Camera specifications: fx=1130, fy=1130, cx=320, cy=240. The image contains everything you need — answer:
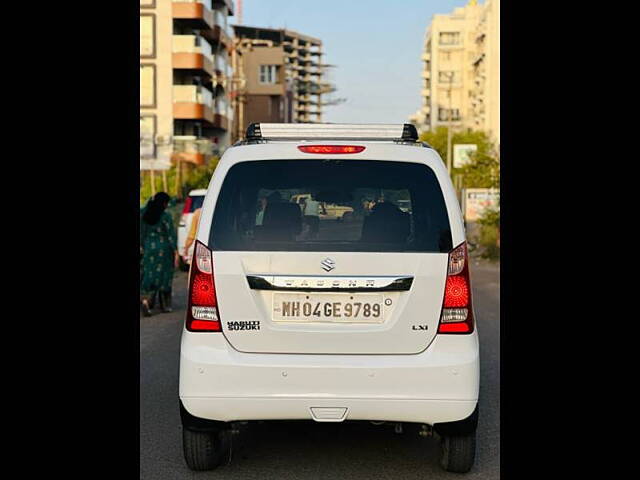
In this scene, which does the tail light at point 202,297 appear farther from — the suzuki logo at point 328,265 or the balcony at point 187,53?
the balcony at point 187,53

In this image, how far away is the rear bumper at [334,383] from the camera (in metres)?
6.08

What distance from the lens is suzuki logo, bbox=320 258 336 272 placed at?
6.09 metres

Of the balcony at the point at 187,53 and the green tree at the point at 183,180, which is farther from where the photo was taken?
the balcony at the point at 187,53

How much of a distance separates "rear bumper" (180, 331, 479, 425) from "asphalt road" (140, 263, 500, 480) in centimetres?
72

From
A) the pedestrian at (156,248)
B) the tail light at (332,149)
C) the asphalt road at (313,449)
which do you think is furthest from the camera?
the pedestrian at (156,248)

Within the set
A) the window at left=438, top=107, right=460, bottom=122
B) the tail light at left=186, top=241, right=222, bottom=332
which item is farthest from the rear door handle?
the window at left=438, top=107, right=460, bottom=122

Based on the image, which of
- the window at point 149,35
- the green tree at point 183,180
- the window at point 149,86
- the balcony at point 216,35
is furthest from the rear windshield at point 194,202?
the balcony at point 216,35

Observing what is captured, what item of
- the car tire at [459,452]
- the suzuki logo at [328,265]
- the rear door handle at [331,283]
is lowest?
the car tire at [459,452]

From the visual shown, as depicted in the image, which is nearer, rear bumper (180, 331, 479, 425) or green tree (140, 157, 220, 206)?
rear bumper (180, 331, 479, 425)

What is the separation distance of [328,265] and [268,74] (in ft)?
447

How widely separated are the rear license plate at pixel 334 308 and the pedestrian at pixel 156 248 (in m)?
9.13

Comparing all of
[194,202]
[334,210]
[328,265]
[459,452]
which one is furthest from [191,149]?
[328,265]

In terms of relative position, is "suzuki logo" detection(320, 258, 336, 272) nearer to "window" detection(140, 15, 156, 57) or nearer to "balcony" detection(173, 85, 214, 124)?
"window" detection(140, 15, 156, 57)
